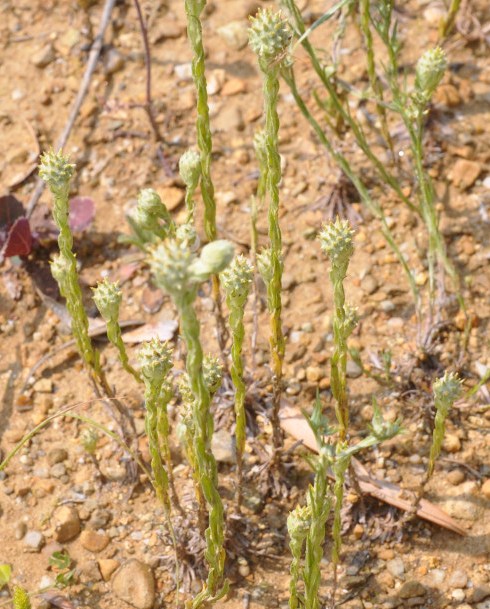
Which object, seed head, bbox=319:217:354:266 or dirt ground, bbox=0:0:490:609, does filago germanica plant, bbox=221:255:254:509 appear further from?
dirt ground, bbox=0:0:490:609

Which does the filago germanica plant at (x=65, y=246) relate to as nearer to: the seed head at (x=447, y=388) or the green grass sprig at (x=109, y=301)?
the green grass sprig at (x=109, y=301)

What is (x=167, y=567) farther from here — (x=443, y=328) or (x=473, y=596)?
(x=443, y=328)

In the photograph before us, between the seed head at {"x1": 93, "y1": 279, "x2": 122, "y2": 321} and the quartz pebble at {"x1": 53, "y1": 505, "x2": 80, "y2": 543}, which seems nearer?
the seed head at {"x1": 93, "y1": 279, "x2": 122, "y2": 321}

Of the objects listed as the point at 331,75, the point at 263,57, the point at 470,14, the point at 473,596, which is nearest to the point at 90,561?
the point at 473,596

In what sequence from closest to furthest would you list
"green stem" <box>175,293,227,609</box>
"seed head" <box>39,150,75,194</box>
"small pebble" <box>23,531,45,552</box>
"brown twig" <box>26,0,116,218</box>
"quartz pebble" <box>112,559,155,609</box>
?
"green stem" <box>175,293,227,609</box> < "seed head" <box>39,150,75,194</box> < "quartz pebble" <box>112,559,155,609</box> < "small pebble" <box>23,531,45,552</box> < "brown twig" <box>26,0,116,218</box>

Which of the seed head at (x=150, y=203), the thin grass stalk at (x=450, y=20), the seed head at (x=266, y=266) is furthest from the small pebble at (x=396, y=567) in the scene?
the thin grass stalk at (x=450, y=20)

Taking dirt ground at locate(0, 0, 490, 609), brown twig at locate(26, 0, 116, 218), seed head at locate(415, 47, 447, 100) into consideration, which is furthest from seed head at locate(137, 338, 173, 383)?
brown twig at locate(26, 0, 116, 218)

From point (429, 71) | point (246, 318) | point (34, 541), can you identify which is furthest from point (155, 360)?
point (429, 71)

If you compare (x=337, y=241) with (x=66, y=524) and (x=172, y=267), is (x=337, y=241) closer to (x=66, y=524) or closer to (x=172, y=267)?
(x=172, y=267)
